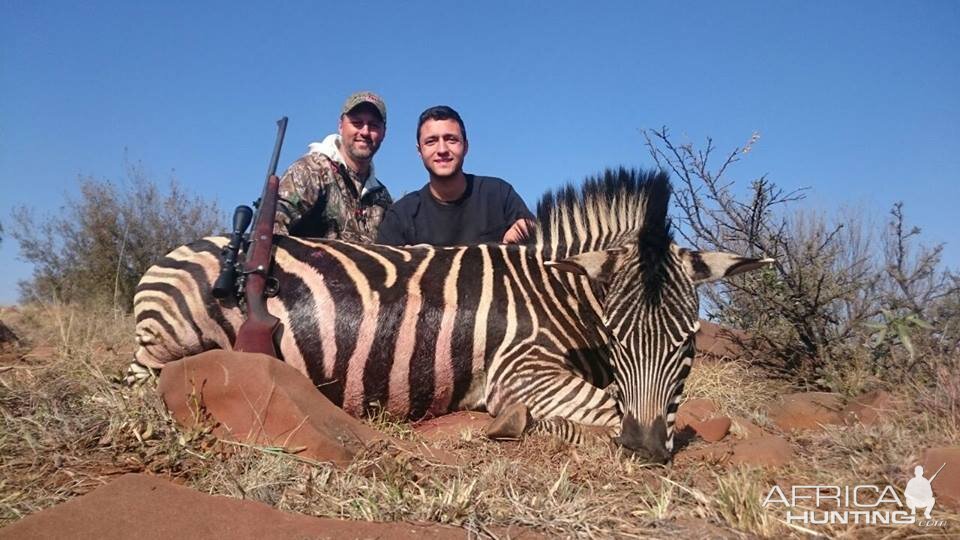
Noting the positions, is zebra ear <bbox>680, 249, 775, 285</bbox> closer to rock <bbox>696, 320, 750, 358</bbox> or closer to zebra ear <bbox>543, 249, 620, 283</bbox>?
zebra ear <bbox>543, 249, 620, 283</bbox>

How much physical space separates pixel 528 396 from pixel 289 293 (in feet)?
4.27

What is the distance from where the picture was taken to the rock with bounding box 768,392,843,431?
3.34 m

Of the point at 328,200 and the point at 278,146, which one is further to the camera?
the point at 328,200

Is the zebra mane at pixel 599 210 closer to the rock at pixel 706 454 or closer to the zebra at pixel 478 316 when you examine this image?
the zebra at pixel 478 316

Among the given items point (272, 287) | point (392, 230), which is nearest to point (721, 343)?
point (392, 230)

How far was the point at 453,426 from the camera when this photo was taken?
3041 mm

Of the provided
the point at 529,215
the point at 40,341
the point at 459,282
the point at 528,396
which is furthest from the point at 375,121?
the point at 40,341

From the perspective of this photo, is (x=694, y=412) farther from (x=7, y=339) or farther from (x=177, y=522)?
(x=7, y=339)

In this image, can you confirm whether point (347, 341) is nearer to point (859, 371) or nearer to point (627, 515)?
point (627, 515)

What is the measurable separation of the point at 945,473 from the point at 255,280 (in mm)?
2847

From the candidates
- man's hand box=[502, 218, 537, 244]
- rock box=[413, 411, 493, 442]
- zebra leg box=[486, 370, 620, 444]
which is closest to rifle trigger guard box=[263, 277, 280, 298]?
rock box=[413, 411, 493, 442]

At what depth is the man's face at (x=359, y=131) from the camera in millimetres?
5457

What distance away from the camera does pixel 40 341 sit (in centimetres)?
628

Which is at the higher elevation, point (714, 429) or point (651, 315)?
point (651, 315)
